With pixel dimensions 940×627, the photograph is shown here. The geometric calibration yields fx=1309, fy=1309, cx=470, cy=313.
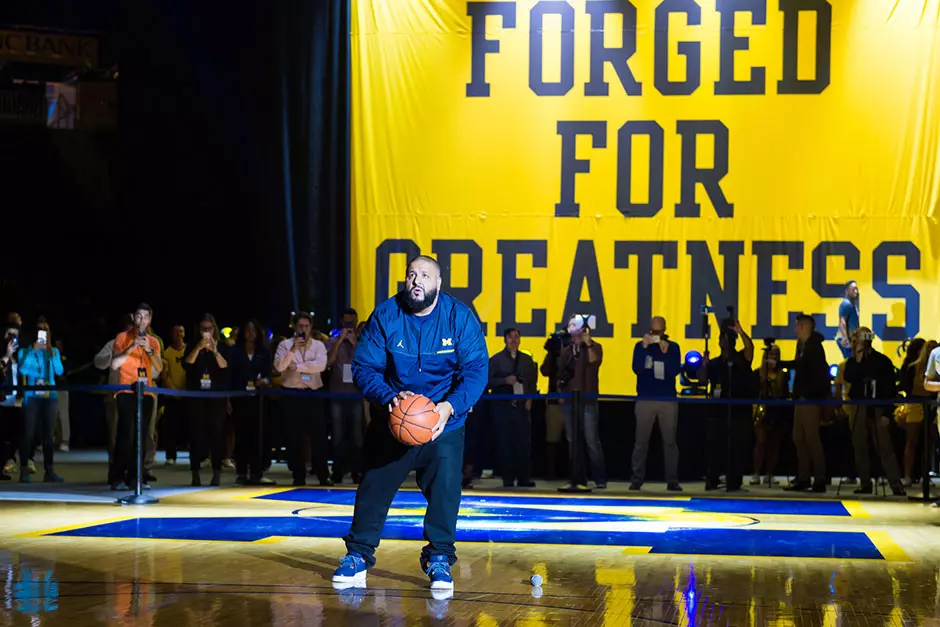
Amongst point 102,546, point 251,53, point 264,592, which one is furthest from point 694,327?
point 264,592

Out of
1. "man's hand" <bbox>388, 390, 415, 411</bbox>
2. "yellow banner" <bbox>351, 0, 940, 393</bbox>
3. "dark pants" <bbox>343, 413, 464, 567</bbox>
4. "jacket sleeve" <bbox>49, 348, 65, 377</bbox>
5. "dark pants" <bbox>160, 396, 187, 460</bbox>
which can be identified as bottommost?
"dark pants" <bbox>160, 396, 187, 460</bbox>

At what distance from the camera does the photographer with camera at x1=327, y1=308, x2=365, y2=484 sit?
1489cm

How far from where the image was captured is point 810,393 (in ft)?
49.2

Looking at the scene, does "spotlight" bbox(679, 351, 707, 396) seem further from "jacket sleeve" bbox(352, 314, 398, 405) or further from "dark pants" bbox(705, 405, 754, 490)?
"jacket sleeve" bbox(352, 314, 398, 405)

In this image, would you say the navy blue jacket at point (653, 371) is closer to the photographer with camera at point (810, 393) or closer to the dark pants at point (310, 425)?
the photographer with camera at point (810, 393)

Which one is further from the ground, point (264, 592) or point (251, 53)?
point (251, 53)

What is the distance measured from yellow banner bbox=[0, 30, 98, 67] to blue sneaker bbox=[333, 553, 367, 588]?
814 inches

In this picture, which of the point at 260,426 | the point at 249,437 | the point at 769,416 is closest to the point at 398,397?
the point at 260,426

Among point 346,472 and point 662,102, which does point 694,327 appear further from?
point 346,472

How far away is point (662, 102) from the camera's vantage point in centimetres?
1703

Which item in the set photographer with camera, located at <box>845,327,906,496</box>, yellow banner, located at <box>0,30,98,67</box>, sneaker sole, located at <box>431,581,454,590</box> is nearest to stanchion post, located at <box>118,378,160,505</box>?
sneaker sole, located at <box>431,581,454,590</box>

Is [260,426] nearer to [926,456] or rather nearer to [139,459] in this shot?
[139,459]

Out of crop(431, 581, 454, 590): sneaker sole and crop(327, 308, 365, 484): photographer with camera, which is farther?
crop(327, 308, 365, 484): photographer with camera

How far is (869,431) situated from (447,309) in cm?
949
